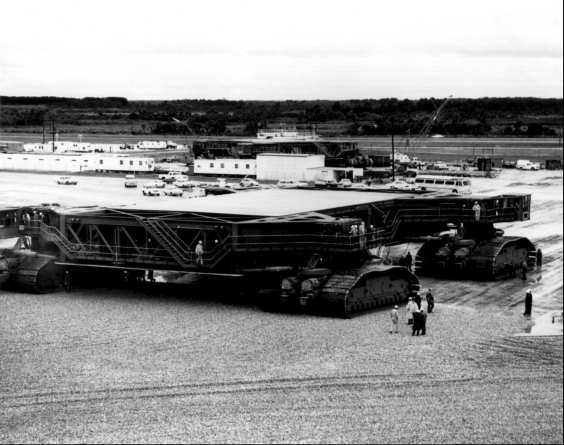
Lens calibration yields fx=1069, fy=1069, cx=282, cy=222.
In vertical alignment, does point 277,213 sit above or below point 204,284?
above

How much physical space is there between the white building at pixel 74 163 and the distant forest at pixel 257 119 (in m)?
15.8

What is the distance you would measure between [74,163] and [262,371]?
1871 inches

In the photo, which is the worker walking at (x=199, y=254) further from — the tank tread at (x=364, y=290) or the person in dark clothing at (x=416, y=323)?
the person in dark clothing at (x=416, y=323)

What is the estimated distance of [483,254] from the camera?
31.1 m

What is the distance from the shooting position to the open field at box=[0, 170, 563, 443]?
1583 cm

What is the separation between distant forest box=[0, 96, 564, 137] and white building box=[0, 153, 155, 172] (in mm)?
15850

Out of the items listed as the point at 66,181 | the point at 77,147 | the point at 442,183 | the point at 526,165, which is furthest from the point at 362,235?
the point at 77,147

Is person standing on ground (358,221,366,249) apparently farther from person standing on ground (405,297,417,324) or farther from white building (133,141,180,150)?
white building (133,141,180,150)

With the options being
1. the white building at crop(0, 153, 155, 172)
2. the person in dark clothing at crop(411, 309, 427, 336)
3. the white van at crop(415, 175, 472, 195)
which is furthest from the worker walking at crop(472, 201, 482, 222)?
the white building at crop(0, 153, 155, 172)

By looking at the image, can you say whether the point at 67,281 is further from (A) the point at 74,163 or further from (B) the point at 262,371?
(A) the point at 74,163

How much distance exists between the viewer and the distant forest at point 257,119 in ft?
309

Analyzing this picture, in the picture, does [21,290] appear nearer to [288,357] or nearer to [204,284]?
[204,284]

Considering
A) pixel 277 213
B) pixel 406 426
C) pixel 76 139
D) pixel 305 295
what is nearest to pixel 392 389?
pixel 406 426

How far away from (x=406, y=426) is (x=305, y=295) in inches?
393
